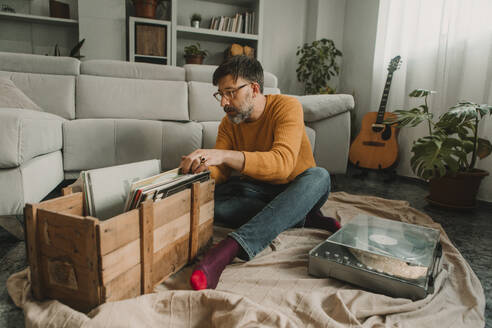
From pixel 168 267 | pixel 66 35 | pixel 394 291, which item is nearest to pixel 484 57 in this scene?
pixel 394 291

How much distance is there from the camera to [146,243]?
0.72 m

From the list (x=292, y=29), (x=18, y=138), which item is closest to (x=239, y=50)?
(x=292, y=29)

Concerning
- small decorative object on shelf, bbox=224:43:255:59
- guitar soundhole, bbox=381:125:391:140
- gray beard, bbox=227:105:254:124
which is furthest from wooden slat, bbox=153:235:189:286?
small decorative object on shelf, bbox=224:43:255:59

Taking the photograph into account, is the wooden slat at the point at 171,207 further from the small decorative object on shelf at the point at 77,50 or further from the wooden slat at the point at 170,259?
the small decorative object on shelf at the point at 77,50

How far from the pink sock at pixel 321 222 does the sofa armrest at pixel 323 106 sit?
0.83 metres

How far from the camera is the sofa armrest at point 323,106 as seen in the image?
1.96m

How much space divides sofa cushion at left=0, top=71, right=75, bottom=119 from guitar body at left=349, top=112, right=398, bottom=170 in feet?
7.07

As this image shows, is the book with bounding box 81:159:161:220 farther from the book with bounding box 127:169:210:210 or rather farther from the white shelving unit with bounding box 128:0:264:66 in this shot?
the white shelving unit with bounding box 128:0:264:66

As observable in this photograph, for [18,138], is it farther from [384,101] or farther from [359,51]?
[359,51]

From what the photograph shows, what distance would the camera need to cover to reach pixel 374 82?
2928 millimetres

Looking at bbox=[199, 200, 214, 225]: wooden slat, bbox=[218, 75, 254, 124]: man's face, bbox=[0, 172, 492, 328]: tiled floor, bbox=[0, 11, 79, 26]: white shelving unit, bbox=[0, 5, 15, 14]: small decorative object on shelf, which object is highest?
bbox=[0, 5, 15, 14]: small decorative object on shelf

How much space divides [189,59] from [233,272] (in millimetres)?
2815

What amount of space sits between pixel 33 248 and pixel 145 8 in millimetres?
2927

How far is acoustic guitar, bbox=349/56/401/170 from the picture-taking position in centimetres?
254
